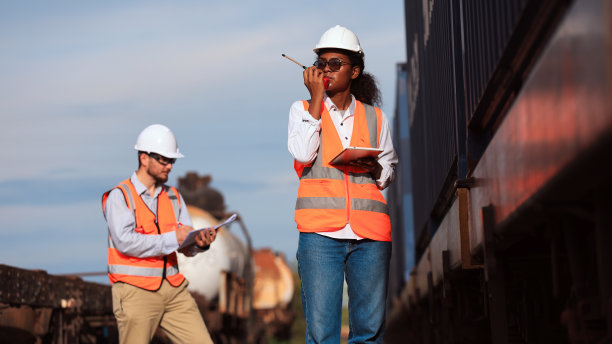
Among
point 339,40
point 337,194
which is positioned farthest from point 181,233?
point 339,40

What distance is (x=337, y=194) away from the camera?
4789mm

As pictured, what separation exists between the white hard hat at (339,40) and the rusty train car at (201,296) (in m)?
3.97

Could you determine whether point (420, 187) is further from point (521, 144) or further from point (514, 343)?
point (521, 144)

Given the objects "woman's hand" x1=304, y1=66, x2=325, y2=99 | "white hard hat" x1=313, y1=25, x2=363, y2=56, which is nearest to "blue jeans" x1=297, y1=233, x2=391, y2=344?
"woman's hand" x1=304, y1=66, x2=325, y2=99

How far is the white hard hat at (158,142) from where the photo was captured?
21.3ft

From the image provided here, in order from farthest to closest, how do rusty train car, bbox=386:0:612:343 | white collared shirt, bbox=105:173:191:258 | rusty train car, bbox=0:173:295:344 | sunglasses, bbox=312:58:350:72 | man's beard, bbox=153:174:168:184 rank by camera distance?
rusty train car, bbox=0:173:295:344
man's beard, bbox=153:174:168:184
white collared shirt, bbox=105:173:191:258
sunglasses, bbox=312:58:350:72
rusty train car, bbox=386:0:612:343

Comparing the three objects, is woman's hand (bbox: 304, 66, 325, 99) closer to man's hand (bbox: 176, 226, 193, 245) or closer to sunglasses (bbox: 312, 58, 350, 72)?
sunglasses (bbox: 312, 58, 350, 72)

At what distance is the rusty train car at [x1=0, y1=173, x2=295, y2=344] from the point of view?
816 centimetres

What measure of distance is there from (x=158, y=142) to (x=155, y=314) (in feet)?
4.26

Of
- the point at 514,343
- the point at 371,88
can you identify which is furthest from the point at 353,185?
the point at 514,343

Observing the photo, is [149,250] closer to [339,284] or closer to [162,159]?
[162,159]

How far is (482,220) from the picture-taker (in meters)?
4.48

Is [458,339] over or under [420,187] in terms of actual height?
under

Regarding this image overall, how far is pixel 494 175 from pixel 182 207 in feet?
9.88
